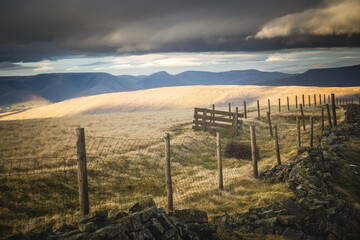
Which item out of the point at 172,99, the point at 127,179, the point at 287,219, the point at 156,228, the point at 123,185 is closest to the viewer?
the point at 156,228

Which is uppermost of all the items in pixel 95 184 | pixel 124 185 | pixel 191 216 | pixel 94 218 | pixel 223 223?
pixel 94 218

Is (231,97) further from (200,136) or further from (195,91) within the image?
(200,136)

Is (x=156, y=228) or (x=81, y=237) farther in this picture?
(x=156, y=228)

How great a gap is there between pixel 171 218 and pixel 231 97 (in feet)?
360

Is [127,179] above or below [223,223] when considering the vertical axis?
below

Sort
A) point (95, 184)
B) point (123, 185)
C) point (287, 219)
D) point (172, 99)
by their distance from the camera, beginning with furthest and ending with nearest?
point (172, 99) < point (123, 185) < point (95, 184) < point (287, 219)

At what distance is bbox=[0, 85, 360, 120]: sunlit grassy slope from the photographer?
105312 millimetres

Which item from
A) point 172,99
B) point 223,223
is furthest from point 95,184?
point 172,99

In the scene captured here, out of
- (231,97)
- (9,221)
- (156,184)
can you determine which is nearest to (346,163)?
(156,184)

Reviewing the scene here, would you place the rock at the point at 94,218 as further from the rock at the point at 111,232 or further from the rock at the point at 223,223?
the rock at the point at 223,223

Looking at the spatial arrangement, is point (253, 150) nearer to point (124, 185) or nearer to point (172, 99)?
point (124, 185)

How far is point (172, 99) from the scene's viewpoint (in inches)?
4624

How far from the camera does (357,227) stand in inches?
287

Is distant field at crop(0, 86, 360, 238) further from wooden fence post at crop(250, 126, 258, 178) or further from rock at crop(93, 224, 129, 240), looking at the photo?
rock at crop(93, 224, 129, 240)
